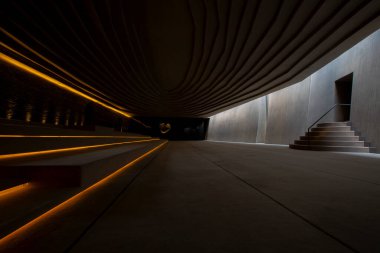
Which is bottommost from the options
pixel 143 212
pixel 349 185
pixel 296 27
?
pixel 143 212

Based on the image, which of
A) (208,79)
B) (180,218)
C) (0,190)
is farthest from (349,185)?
(208,79)

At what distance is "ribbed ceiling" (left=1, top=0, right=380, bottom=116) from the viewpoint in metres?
A: 6.12

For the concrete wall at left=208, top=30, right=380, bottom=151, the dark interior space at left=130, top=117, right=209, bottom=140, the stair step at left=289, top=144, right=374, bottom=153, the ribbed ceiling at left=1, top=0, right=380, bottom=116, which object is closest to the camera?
the ribbed ceiling at left=1, top=0, right=380, bottom=116

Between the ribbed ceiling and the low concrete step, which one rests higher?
the ribbed ceiling

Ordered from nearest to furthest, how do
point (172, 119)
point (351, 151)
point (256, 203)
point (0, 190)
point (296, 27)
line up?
1. point (0, 190)
2. point (256, 203)
3. point (296, 27)
4. point (351, 151)
5. point (172, 119)

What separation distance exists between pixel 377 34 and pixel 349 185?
8.83 meters

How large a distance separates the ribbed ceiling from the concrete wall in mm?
1207

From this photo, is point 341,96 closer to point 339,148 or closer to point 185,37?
point 339,148

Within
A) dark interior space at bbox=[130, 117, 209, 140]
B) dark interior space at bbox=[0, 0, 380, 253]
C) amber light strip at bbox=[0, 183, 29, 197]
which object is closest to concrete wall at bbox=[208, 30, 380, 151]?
dark interior space at bbox=[0, 0, 380, 253]

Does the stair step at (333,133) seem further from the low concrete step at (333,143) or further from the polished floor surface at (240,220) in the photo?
the polished floor surface at (240,220)

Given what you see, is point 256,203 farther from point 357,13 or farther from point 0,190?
point 357,13

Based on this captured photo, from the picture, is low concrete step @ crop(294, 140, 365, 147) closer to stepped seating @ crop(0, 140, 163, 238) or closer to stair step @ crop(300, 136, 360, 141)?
stair step @ crop(300, 136, 360, 141)

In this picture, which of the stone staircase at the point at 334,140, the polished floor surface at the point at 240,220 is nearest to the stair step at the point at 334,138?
the stone staircase at the point at 334,140

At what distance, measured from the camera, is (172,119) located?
103 ft
